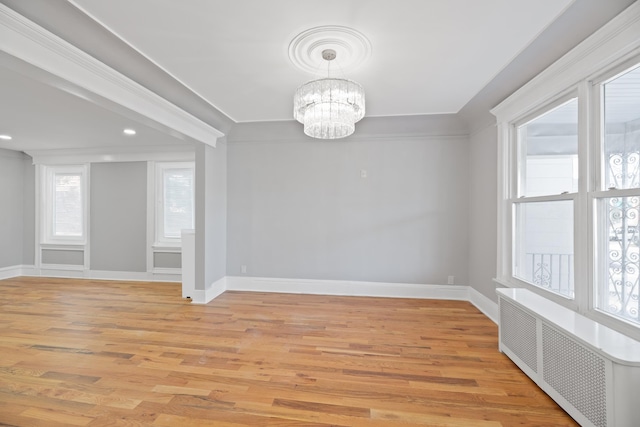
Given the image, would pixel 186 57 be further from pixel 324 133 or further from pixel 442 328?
pixel 442 328

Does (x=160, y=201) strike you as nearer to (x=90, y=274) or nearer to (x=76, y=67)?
(x=90, y=274)

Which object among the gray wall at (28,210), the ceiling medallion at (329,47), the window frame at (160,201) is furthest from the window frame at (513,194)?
the gray wall at (28,210)

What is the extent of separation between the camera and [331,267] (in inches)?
168

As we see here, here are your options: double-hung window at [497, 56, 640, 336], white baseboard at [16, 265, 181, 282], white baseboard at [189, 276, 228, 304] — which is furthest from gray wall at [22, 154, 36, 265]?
→ double-hung window at [497, 56, 640, 336]

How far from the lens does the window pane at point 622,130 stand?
68.1 inches

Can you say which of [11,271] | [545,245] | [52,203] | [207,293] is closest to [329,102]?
[545,245]

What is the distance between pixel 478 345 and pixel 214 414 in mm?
2389

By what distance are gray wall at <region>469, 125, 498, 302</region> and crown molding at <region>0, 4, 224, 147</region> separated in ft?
12.4

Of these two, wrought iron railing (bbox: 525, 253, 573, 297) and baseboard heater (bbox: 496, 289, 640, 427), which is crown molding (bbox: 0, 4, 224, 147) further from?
wrought iron railing (bbox: 525, 253, 573, 297)

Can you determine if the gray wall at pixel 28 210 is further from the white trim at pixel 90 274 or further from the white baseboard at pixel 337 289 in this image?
the white baseboard at pixel 337 289

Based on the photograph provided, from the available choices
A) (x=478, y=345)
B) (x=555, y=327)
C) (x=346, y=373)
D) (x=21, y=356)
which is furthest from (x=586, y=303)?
(x=21, y=356)

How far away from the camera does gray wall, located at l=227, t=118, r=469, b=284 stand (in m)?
4.04

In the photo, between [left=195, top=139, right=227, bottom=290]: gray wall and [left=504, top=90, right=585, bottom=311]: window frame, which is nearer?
[left=504, top=90, right=585, bottom=311]: window frame

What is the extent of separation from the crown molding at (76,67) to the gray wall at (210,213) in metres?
0.85
